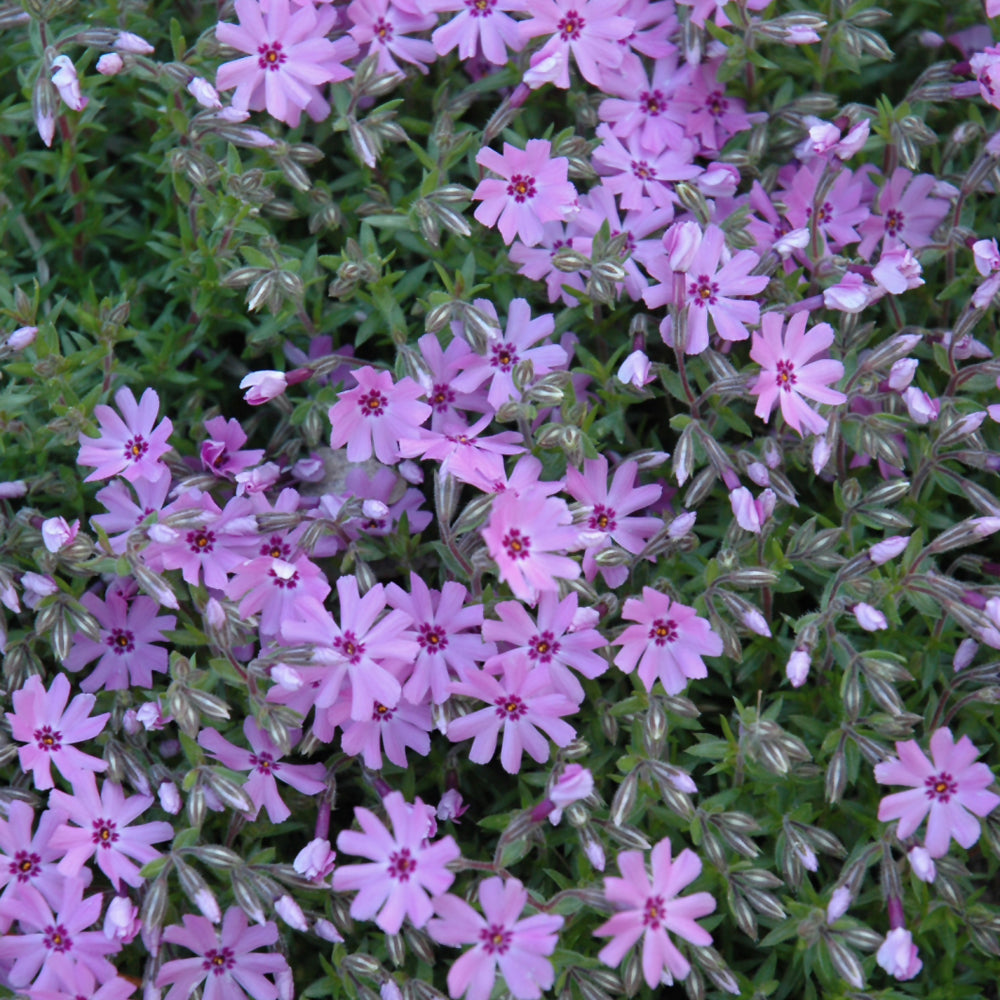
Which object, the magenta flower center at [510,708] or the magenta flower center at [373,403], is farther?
the magenta flower center at [373,403]

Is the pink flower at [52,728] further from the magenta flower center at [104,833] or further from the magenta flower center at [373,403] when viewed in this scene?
the magenta flower center at [373,403]

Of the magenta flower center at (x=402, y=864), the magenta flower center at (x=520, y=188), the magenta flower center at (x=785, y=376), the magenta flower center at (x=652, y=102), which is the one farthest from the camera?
the magenta flower center at (x=652, y=102)

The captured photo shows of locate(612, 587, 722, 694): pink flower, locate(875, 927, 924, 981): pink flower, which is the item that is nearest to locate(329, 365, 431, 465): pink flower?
locate(612, 587, 722, 694): pink flower

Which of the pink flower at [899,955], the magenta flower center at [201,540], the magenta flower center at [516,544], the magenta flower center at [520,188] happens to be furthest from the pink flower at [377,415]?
the pink flower at [899,955]

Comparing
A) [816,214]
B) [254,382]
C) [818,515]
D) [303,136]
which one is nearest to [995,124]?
[816,214]

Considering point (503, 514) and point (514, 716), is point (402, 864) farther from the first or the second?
point (503, 514)

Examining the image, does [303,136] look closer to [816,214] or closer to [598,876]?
[816,214]
